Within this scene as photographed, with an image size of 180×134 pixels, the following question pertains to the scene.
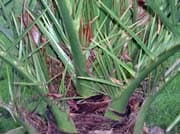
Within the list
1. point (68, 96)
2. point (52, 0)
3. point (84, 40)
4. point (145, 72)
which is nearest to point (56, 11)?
point (52, 0)

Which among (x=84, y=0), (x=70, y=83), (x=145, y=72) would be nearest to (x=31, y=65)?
(x=70, y=83)

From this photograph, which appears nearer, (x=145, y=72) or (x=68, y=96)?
(x=145, y=72)

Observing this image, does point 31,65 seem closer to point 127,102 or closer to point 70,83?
point 70,83

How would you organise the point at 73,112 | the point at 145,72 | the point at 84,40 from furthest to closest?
the point at 73,112 → the point at 84,40 → the point at 145,72

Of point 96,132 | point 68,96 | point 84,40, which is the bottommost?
point 96,132

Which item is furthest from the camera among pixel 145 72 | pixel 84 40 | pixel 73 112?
pixel 73 112

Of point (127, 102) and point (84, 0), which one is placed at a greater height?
point (84, 0)

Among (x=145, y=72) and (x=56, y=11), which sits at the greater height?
(x=56, y=11)

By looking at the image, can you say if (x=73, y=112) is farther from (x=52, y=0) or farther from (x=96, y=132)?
(x=52, y=0)

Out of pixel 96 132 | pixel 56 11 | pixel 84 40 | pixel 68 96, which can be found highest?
pixel 56 11
